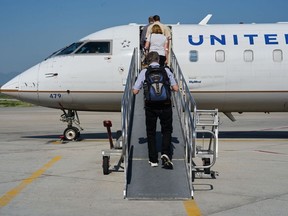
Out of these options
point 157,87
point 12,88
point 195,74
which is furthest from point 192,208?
point 12,88

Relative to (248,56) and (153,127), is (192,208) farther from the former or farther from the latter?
(248,56)

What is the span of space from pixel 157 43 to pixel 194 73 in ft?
14.9

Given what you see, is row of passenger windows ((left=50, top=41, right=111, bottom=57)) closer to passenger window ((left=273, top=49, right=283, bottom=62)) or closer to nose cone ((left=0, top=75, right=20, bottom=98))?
nose cone ((left=0, top=75, right=20, bottom=98))

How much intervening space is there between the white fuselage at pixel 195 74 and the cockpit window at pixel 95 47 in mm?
140

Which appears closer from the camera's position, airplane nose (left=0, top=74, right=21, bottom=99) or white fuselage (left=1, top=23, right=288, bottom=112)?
white fuselage (left=1, top=23, right=288, bottom=112)

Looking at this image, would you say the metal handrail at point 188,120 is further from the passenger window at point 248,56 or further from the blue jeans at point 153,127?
the passenger window at point 248,56

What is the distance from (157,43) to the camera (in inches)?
501

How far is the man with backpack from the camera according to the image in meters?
9.55

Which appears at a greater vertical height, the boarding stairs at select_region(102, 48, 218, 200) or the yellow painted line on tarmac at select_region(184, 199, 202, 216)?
the boarding stairs at select_region(102, 48, 218, 200)

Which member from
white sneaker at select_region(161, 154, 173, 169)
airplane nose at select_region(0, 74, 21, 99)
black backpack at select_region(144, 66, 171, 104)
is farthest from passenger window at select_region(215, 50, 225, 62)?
white sneaker at select_region(161, 154, 173, 169)

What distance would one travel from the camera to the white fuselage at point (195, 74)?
17.1m

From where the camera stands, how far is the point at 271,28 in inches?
702

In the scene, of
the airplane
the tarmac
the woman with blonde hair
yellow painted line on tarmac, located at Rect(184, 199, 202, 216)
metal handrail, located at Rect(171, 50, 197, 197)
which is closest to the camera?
yellow painted line on tarmac, located at Rect(184, 199, 202, 216)

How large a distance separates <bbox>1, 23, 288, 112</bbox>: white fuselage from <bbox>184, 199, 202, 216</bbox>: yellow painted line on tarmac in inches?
356
